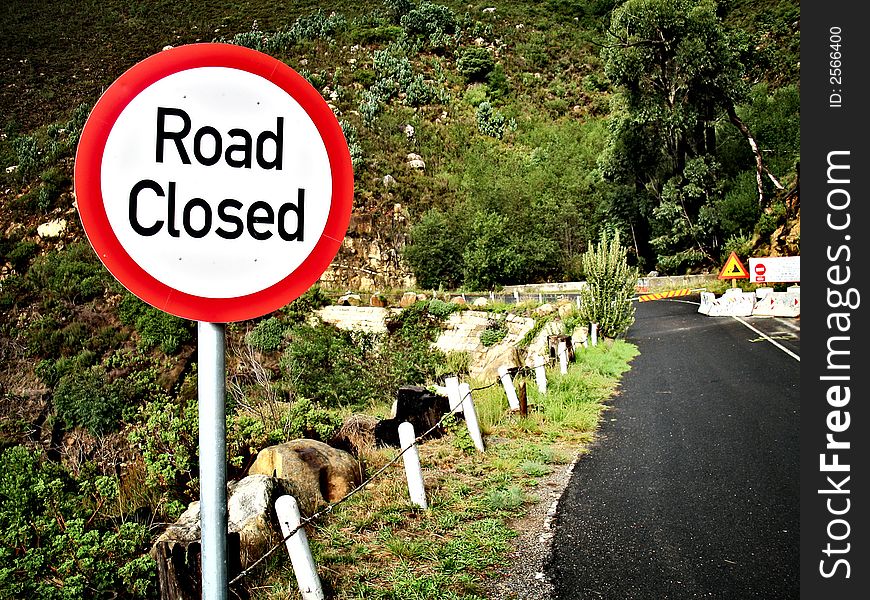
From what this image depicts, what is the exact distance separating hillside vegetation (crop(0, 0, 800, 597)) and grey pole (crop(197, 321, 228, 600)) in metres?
4.62

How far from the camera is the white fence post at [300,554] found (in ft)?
10.2

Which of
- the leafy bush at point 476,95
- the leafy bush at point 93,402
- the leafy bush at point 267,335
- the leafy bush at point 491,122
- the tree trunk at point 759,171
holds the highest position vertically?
the leafy bush at point 476,95

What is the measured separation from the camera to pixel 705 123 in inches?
1602

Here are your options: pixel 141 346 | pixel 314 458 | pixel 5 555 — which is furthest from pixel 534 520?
pixel 141 346

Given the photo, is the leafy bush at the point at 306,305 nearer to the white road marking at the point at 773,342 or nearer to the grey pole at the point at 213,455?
the white road marking at the point at 773,342

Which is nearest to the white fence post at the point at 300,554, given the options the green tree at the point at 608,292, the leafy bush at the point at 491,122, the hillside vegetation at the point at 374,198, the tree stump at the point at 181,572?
the tree stump at the point at 181,572

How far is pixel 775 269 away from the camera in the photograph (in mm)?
23219

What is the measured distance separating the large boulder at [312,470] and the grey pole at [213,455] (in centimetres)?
363

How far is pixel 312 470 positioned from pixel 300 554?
1861 millimetres

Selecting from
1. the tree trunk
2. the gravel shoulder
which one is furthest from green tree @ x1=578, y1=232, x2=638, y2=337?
the tree trunk

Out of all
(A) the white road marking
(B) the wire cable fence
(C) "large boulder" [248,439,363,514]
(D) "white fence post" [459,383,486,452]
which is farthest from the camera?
(A) the white road marking

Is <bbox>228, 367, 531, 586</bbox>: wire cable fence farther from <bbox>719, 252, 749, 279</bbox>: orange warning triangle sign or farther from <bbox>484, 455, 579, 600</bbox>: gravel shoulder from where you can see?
<bbox>719, 252, 749, 279</bbox>: orange warning triangle sign

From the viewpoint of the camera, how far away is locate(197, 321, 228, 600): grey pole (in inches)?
45.6

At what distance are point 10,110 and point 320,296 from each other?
56.4 m
